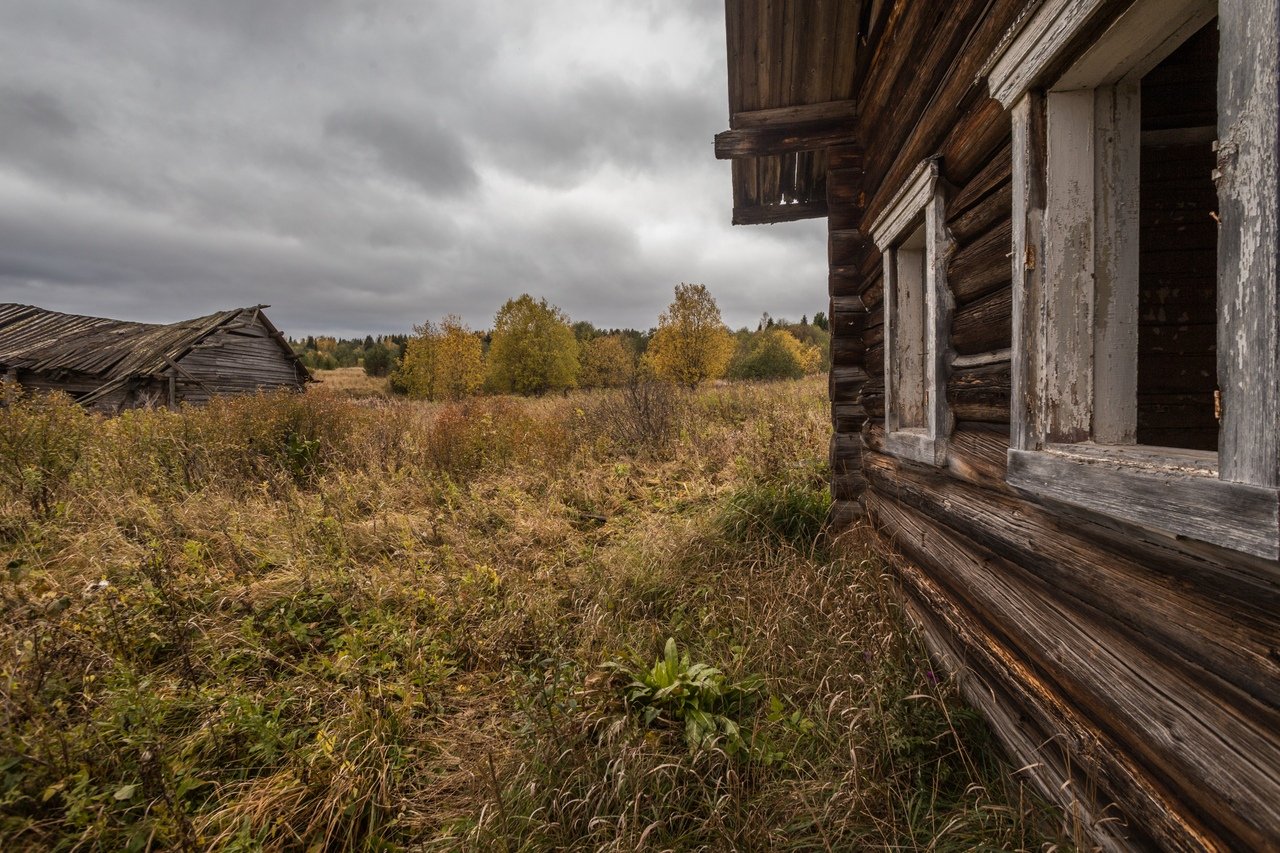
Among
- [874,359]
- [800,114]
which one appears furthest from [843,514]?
[800,114]

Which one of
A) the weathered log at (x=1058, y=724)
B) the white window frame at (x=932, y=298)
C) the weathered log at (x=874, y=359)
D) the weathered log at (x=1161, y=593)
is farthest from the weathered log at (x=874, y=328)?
the weathered log at (x=1161, y=593)

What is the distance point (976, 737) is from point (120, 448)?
9.31 metres

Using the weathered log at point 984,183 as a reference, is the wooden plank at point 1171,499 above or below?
below

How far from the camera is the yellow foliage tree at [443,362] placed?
88.8 ft

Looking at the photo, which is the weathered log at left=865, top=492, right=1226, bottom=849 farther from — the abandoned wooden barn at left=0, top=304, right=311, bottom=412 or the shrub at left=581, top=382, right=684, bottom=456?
the abandoned wooden barn at left=0, top=304, right=311, bottom=412

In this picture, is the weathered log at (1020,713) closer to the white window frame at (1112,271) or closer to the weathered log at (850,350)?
the white window frame at (1112,271)

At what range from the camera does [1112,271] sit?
60.4 inches

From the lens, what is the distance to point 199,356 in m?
15.1

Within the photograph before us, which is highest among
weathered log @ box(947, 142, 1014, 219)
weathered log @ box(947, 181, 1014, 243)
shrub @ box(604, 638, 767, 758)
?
weathered log @ box(947, 142, 1014, 219)

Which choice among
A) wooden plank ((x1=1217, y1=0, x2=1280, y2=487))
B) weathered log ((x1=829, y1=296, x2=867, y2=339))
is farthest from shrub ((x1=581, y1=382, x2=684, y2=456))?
wooden plank ((x1=1217, y1=0, x2=1280, y2=487))

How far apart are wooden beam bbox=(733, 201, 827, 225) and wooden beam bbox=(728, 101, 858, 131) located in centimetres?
153

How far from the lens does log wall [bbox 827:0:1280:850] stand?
3.61ft

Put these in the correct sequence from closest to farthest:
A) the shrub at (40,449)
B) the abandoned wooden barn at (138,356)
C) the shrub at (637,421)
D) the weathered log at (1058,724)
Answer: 1. the weathered log at (1058,724)
2. the shrub at (40,449)
3. the shrub at (637,421)
4. the abandoned wooden barn at (138,356)

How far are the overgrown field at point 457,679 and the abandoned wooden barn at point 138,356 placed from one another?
974 centimetres
